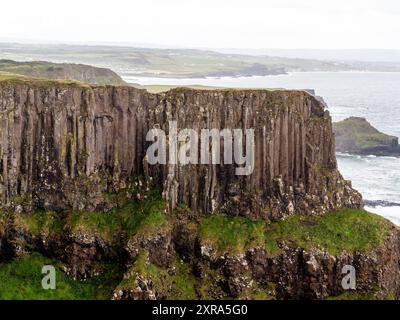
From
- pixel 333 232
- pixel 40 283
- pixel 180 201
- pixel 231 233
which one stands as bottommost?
pixel 40 283

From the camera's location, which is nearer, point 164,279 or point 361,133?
point 164,279

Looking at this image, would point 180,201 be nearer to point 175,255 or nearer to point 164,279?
point 175,255

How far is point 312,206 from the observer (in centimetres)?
6162

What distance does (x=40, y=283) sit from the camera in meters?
55.9

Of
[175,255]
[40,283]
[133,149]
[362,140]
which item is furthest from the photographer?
[362,140]

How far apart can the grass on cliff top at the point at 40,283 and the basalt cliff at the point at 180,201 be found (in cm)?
102

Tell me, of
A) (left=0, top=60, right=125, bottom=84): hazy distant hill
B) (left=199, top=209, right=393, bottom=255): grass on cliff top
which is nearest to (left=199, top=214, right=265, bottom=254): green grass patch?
(left=199, top=209, right=393, bottom=255): grass on cliff top

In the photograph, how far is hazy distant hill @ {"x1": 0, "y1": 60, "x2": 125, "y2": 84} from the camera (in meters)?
102

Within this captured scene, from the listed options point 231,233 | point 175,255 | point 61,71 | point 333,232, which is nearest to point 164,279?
point 175,255

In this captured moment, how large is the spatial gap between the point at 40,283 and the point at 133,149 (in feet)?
52.9

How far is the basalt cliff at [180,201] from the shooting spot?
2232 inches

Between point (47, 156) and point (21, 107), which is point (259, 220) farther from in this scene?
point (21, 107)

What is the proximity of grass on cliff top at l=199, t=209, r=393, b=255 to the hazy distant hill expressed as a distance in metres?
55.8

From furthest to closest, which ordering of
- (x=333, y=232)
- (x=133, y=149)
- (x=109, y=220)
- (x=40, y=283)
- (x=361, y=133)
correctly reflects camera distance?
(x=361, y=133)
(x=133, y=149)
(x=109, y=220)
(x=333, y=232)
(x=40, y=283)
